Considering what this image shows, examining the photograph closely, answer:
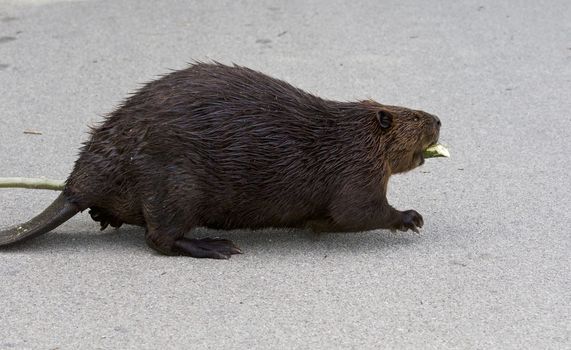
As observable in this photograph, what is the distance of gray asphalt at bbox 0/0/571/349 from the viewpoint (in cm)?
418

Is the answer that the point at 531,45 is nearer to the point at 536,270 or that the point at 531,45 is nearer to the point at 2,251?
the point at 536,270

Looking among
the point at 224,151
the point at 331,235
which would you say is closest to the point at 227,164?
the point at 224,151

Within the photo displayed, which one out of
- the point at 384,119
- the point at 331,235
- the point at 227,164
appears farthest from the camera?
the point at 331,235

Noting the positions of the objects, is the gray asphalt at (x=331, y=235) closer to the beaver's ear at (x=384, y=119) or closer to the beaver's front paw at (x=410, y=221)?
the beaver's front paw at (x=410, y=221)

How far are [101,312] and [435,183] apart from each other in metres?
2.12

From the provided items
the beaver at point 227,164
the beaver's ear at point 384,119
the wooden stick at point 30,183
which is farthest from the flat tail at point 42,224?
the beaver's ear at point 384,119

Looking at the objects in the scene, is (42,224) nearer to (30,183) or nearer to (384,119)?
(30,183)

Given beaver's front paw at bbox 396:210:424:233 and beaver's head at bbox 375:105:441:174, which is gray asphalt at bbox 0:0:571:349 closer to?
beaver's front paw at bbox 396:210:424:233

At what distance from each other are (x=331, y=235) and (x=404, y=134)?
598 mm

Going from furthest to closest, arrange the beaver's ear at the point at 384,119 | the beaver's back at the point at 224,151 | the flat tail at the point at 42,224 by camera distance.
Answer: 1. the beaver's ear at the point at 384,119
2. the flat tail at the point at 42,224
3. the beaver's back at the point at 224,151

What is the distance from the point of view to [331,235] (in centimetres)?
504

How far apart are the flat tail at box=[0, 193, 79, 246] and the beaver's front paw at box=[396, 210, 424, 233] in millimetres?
1491

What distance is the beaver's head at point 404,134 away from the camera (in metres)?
4.86

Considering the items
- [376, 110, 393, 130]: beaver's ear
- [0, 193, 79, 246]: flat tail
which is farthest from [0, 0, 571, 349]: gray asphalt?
[376, 110, 393, 130]: beaver's ear
